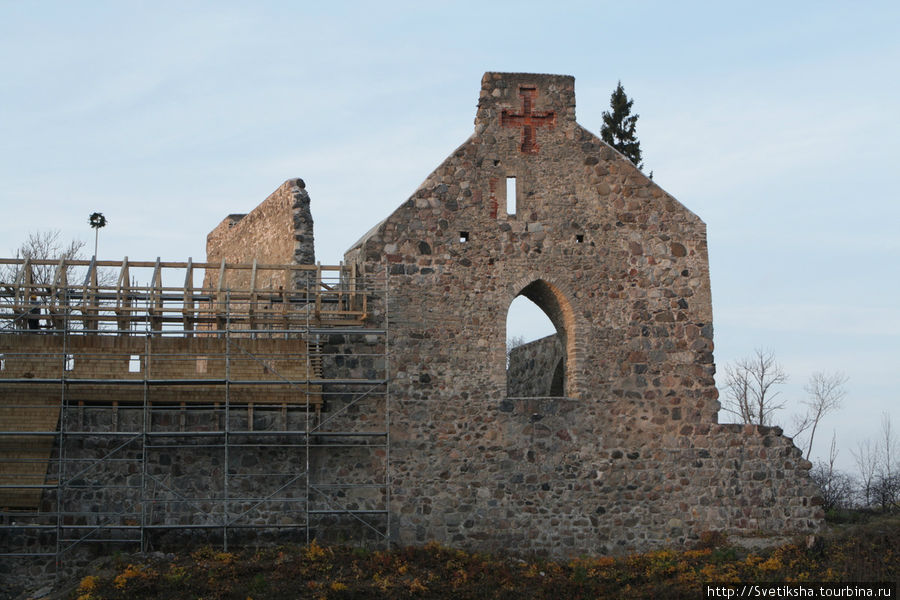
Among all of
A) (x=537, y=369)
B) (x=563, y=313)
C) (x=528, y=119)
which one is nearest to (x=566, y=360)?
(x=563, y=313)

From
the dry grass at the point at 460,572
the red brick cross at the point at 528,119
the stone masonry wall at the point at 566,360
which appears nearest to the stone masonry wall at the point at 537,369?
the stone masonry wall at the point at 566,360

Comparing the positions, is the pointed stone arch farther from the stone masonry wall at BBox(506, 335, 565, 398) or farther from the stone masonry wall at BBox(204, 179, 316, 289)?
the stone masonry wall at BBox(204, 179, 316, 289)

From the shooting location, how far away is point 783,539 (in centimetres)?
1861

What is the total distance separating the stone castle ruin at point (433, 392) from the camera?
17.5 m

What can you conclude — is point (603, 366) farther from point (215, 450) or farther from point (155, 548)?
point (155, 548)

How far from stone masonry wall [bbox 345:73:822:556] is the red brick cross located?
3cm

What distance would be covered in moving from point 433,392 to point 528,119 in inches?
207

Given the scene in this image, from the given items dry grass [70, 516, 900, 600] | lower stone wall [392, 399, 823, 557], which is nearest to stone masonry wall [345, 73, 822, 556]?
lower stone wall [392, 399, 823, 557]

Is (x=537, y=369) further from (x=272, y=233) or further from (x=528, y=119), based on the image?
(x=528, y=119)

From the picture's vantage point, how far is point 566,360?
63.1 ft

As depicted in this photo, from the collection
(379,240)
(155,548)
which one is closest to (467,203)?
(379,240)

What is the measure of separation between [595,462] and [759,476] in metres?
2.91

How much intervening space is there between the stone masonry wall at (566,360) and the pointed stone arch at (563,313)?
0.03m

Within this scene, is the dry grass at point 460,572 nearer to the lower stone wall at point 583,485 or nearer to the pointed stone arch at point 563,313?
the lower stone wall at point 583,485
